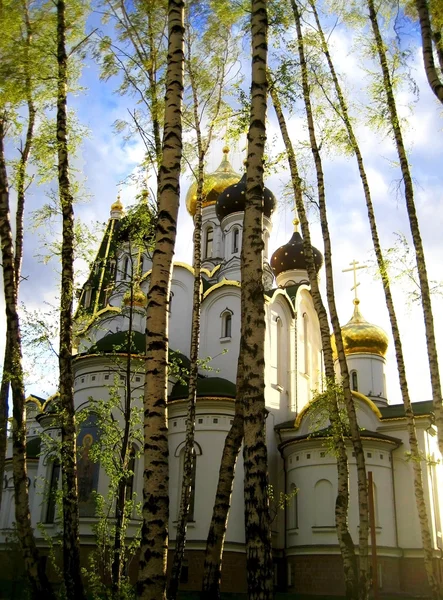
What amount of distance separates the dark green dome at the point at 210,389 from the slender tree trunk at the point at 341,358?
21.9ft

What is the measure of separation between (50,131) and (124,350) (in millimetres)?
8081

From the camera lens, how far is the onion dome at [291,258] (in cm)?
2573

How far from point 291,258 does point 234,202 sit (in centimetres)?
386

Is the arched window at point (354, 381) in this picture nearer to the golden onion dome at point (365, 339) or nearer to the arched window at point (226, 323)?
the golden onion dome at point (365, 339)

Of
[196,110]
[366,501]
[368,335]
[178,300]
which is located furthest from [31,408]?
[366,501]

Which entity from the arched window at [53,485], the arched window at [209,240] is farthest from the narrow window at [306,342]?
the arched window at [53,485]

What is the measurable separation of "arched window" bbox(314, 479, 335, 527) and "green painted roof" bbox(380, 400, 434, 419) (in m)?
3.05

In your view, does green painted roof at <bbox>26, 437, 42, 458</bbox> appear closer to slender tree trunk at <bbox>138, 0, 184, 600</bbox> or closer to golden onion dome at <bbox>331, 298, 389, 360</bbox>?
golden onion dome at <bbox>331, 298, 389, 360</bbox>

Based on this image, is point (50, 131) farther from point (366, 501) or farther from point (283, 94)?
point (366, 501)

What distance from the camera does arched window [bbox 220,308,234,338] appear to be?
19719 millimetres

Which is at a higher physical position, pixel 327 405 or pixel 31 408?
pixel 31 408

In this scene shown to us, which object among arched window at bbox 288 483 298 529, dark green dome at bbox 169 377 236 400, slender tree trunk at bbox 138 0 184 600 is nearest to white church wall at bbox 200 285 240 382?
dark green dome at bbox 169 377 236 400

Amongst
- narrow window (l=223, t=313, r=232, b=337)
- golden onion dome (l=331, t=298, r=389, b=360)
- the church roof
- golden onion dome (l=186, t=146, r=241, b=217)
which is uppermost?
golden onion dome (l=186, t=146, r=241, b=217)

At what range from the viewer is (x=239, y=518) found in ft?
52.2
